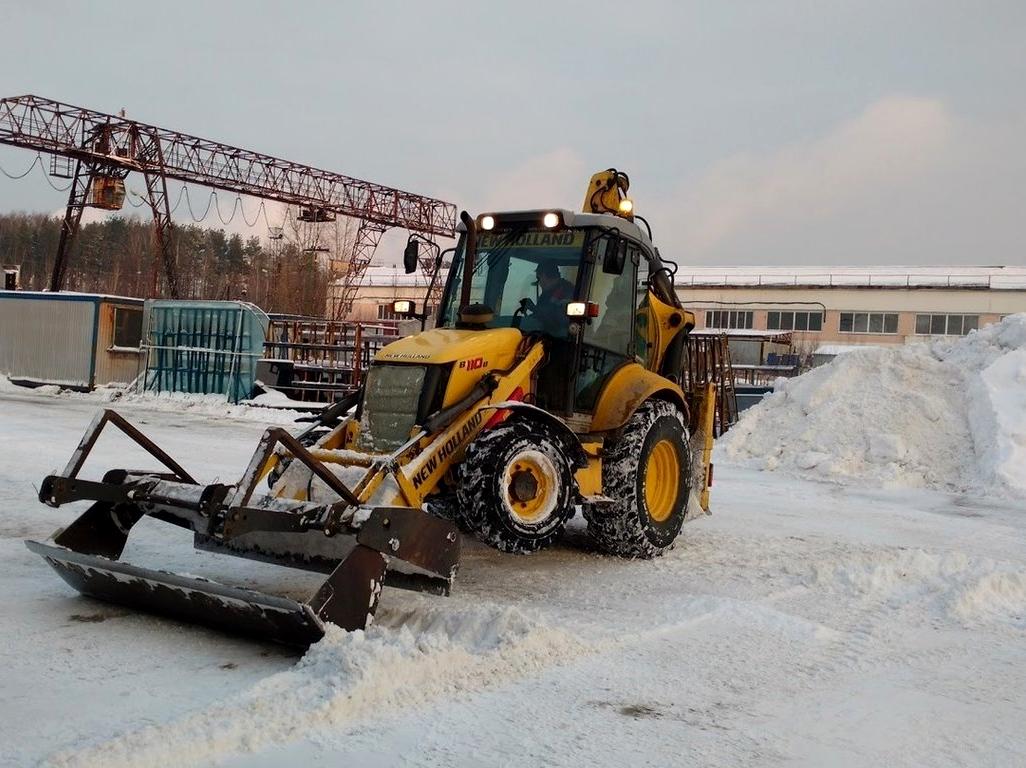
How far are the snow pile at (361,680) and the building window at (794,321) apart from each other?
45.8 m

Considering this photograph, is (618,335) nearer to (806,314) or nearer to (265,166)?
(265,166)

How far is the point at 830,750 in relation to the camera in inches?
163

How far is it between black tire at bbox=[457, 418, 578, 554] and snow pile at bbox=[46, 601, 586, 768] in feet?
2.25

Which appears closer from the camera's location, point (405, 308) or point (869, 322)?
point (405, 308)

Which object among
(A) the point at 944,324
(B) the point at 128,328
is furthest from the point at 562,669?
(A) the point at 944,324

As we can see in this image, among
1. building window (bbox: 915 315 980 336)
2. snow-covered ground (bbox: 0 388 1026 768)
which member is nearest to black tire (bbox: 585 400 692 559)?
snow-covered ground (bbox: 0 388 1026 768)

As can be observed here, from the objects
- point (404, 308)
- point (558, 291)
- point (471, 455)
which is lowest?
point (471, 455)

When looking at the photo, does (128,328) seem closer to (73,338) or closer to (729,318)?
(73,338)

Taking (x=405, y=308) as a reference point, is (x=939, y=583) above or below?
below

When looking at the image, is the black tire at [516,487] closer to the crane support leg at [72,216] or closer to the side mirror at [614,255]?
the side mirror at [614,255]

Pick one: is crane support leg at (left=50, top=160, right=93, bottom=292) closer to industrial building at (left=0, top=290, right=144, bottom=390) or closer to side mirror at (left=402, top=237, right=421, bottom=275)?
industrial building at (left=0, top=290, right=144, bottom=390)

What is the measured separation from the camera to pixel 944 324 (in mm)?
47469

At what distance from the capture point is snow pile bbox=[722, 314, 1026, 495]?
535 inches

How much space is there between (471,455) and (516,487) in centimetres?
40
